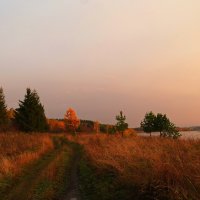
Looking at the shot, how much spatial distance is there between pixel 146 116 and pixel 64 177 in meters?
72.2

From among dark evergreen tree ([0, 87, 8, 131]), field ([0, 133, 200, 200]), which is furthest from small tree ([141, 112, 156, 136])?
field ([0, 133, 200, 200])

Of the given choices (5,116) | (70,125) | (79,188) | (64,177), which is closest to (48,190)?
(79,188)

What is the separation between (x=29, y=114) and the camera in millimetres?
59188

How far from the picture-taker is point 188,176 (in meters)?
8.38

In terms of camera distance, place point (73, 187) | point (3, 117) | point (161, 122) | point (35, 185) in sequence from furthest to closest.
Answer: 1. point (161, 122)
2. point (3, 117)
3. point (73, 187)
4. point (35, 185)

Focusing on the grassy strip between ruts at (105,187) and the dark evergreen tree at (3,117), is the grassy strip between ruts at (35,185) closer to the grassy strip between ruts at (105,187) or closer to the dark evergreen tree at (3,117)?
the grassy strip between ruts at (105,187)

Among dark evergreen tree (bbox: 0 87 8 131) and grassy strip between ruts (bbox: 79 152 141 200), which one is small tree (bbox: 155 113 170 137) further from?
grassy strip between ruts (bbox: 79 152 141 200)

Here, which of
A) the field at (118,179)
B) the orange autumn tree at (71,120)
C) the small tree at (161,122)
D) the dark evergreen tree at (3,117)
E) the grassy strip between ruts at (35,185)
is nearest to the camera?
the field at (118,179)

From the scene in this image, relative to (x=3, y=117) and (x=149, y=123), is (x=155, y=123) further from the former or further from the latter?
(x=3, y=117)

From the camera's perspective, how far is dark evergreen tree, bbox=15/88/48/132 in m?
59.2

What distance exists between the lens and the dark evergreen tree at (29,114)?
194 ft

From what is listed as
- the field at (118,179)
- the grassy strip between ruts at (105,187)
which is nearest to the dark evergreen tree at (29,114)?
the field at (118,179)

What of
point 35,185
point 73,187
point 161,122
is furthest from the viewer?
point 161,122

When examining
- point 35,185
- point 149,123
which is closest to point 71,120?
point 149,123
